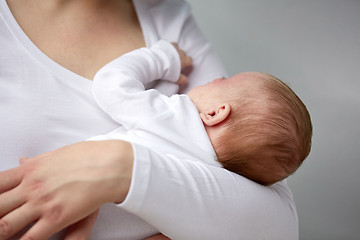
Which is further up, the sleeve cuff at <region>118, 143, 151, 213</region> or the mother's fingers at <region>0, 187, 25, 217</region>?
the mother's fingers at <region>0, 187, 25, 217</region>

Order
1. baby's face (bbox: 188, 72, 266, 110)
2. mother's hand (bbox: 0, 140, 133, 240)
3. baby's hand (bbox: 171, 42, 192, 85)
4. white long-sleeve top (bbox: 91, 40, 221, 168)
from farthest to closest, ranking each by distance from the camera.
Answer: baby's hand (bbox: 171, 42, 192, 85), baby's face (bbox: 188, 72, 266, 110), white long-sleeve top (bbox: 91, 40, 221, 168), mother's hand (bbox: 0, 140, 133, 240)

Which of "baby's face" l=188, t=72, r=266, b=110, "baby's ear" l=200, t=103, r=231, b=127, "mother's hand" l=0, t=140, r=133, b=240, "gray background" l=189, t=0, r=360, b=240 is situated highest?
"mother's hand" l=0, t=140, r=133, b=240

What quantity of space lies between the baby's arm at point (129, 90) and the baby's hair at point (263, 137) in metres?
0.17

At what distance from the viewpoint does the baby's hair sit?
0.93m

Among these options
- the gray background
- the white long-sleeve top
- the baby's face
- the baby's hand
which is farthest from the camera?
the gray background

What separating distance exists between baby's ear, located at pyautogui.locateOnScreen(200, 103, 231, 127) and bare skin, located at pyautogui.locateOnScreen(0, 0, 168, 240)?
0.27 m

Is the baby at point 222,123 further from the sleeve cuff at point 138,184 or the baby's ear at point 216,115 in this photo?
the sleeve cuff at point 138,184

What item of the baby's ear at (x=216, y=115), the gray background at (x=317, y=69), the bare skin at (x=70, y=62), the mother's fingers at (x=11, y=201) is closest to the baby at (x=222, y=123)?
Answer: the baby's ear at (x=216, y=115)

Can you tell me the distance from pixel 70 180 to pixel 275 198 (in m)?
0.47

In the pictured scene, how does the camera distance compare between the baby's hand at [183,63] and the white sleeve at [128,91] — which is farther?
the baby's hand at [183,63]

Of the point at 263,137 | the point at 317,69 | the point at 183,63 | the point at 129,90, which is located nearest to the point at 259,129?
the point at 263,137

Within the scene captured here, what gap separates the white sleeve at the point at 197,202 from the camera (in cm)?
72

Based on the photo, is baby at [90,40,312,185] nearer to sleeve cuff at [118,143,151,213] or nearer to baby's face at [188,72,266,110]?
baby's face at [188,72,266,110]

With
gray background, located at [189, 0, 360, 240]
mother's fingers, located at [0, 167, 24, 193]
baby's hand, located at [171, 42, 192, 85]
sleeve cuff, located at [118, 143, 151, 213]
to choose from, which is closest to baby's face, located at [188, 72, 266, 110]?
baby's hand, located at [171, 42, 192, 85]
